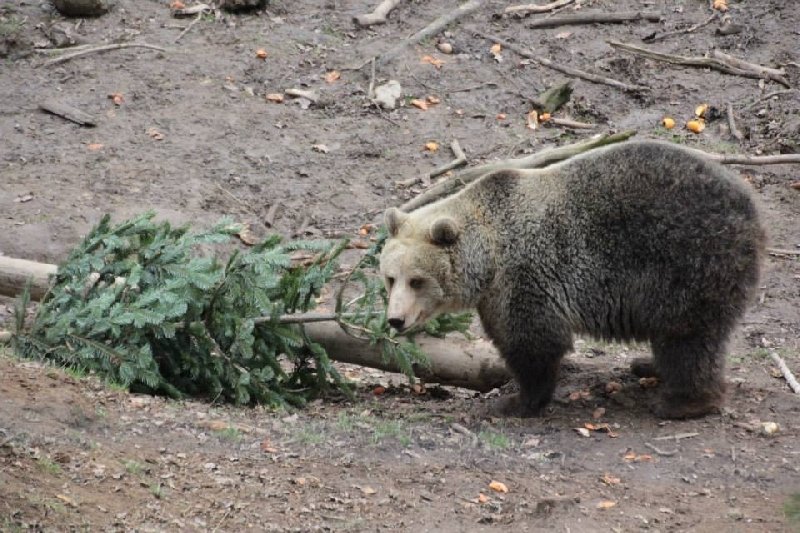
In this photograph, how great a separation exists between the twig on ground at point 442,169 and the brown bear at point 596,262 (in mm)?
5011

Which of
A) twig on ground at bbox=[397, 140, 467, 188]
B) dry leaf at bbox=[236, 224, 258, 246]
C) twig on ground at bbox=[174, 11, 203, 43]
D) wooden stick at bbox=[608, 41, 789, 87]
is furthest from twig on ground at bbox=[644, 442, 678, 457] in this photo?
twig on ground at bbox=[174, 11, 203, 43]

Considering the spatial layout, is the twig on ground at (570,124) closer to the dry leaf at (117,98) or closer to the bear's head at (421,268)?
the dry leaf at (117,98)

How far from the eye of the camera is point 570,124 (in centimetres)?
1481

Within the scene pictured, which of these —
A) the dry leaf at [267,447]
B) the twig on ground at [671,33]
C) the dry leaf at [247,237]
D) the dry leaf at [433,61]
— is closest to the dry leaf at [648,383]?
the dry leaf at [267,447]

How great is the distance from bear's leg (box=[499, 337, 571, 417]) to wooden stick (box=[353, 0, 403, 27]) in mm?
8933

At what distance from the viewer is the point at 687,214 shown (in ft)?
26.2

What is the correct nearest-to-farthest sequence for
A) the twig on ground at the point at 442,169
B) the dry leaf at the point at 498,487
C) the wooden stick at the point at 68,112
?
the dry leaf at the point at 498,487 → the twig on ground at the point at 442,169 → the wooden stick at the point at 68,112

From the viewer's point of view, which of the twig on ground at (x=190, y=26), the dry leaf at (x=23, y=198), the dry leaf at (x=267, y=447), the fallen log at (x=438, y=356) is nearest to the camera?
the dry leaf at (x=267, y=447)

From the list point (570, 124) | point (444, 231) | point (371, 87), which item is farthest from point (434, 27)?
point (444, 231)

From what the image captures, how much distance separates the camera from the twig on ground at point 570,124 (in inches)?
581

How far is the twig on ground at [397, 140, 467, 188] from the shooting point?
13.8 metres

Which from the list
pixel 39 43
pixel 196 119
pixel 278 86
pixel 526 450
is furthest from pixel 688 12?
pixel 526 450

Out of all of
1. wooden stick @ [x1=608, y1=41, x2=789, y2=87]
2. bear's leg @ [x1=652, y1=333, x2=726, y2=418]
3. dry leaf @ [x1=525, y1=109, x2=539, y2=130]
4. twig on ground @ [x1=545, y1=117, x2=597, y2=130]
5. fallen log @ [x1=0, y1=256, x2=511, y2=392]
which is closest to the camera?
bear's leg @ [x1=652, y1=333, x2=726, y2=418]

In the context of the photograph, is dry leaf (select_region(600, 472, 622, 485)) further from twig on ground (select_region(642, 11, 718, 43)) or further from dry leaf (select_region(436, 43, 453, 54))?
twig on ground (select_region(642, 11, 718, 43))
